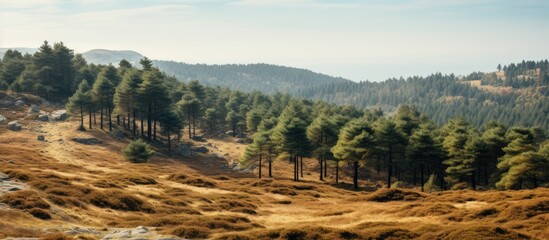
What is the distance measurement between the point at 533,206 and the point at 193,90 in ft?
379

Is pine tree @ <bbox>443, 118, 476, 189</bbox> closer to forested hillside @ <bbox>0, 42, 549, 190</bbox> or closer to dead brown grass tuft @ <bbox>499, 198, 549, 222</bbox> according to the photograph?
forested hillside @ <bbox>0, 42, 549, 190</bbox>

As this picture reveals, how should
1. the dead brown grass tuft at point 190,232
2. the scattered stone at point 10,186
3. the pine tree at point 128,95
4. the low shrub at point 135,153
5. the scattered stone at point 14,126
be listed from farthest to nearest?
the pine tree at point 128,95
the scattered stone at point 14,126
the low shrub at point 135,153
the scattered stone at point 10,186
the dead brown grass tuft at point 190,232

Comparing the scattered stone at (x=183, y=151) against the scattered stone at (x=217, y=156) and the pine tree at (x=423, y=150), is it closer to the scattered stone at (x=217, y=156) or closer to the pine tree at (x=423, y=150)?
the scattered stone at (x=217, y=156)

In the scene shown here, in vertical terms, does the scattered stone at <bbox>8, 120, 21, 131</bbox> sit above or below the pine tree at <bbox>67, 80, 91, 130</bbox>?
below

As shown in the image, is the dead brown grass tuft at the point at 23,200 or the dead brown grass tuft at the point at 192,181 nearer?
the dead brown grass tuft at the point at 23,200

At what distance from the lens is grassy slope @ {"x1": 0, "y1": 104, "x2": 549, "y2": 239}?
2789 centimetres

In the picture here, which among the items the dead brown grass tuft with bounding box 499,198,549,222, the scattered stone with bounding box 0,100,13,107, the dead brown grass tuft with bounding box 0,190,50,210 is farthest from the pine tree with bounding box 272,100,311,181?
the scattered stone with bounding box 0,100,13,107

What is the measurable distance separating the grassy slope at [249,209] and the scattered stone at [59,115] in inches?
1776

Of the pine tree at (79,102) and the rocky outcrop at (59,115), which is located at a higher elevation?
the pine tree at (79,102)

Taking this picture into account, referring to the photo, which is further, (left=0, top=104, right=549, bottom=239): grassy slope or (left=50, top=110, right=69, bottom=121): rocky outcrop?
(left=50, top=110, right=69, bottom=121): rocky outcrop

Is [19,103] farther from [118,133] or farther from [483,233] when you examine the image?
[483,233]

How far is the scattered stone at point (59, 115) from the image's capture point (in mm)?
103562

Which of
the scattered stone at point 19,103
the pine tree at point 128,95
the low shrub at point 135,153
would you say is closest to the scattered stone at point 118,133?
the pine tree at point 128,95

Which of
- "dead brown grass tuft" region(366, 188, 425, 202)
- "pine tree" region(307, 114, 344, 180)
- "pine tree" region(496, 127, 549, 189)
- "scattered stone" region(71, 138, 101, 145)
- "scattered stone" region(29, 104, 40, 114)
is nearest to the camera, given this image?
"dead brown grass tuft" region(366, 188, 425, 202)
